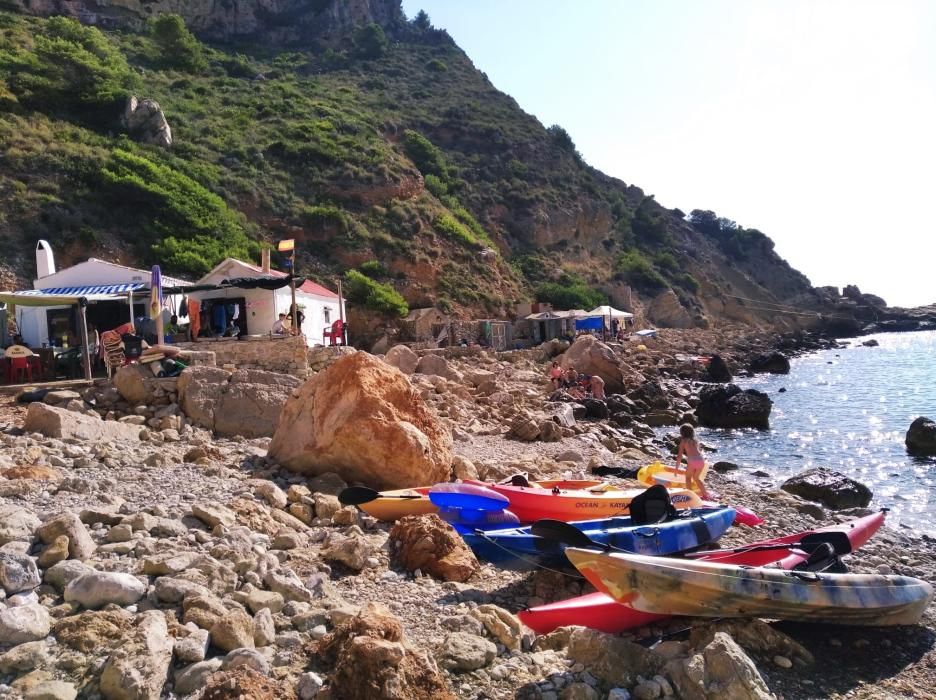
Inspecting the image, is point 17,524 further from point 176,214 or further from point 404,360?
point 176,214

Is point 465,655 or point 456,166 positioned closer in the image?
point 465,655

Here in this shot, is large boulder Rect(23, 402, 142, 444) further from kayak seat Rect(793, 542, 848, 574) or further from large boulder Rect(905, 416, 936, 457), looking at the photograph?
large boulder Rect(905, 416, 936, 457)

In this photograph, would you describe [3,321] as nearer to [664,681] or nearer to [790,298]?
[664,681]

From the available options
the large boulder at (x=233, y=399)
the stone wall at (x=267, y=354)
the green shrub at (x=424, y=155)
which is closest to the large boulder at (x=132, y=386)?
the large boulder at (x=233, y=399)

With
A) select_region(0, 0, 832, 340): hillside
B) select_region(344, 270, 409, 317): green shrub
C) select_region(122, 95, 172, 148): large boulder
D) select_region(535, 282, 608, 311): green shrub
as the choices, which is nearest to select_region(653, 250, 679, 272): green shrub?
select_region(0, 0, 832, 340): hillside

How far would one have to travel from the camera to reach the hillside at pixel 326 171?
32156 millimetres

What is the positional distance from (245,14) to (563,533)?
8290 centimetres

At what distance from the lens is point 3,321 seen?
18.7m

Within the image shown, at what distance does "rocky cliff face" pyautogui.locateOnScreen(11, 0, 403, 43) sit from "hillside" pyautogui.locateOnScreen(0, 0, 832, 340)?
10.4 inches

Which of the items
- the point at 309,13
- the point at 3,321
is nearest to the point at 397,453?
the point at 3,321

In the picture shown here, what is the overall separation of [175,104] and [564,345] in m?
34.1

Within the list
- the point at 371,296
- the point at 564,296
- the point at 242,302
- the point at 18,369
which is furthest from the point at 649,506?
the point at 564,296

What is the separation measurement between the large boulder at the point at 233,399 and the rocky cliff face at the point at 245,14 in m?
56.9

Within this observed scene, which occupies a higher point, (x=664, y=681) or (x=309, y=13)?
(x=309, y=13)
